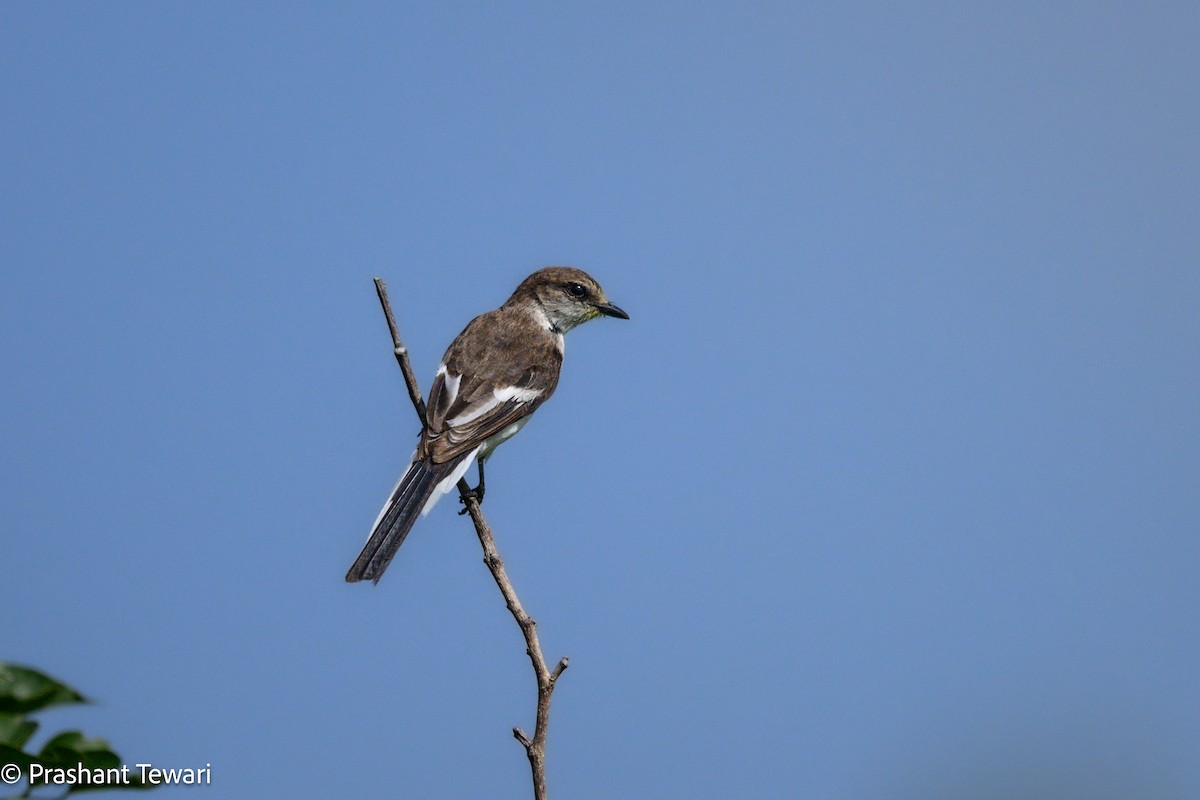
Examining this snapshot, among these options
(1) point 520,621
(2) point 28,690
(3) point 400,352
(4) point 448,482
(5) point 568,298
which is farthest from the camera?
(5) point 568,298

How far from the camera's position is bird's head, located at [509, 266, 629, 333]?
293 inches

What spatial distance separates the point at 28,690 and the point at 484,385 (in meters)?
4.68

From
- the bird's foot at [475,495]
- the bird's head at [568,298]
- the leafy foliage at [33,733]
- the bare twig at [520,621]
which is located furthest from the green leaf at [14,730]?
the bird's head at [568,298]

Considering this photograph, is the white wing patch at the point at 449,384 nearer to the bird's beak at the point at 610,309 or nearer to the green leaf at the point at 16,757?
the bird's beak at the point at 610,309

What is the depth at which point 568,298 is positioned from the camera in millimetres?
7434

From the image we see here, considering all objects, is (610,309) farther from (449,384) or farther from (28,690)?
(28,690)

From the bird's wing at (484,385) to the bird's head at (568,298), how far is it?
29 cm

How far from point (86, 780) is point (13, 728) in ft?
0.58

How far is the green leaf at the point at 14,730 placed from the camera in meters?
1.82

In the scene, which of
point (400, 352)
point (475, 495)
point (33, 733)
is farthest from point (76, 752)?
point (475, 495)

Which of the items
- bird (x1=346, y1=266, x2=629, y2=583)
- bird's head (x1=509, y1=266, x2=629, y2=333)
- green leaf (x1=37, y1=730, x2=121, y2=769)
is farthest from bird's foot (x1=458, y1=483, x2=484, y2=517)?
green leaf (x1=37, y1=730, x2=121, y2=769)

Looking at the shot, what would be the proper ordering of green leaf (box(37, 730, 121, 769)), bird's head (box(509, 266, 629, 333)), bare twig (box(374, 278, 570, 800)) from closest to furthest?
green leaf (box(37, 730, 121, 769)) → bare twig (box(374, 278, 570, 800)) → bird's head (box(509, 266, 629, 333))

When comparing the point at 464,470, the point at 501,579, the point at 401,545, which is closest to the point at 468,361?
the point at 464,470

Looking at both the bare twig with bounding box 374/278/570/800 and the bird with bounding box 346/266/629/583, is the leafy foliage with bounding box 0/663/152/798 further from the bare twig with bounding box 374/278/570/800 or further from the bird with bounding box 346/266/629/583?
the bird with bounding box 346/266/629/583
